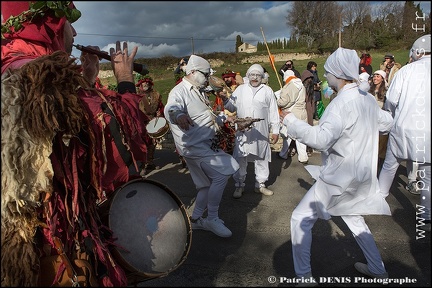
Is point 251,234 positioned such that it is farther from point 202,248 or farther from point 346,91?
point 346,91

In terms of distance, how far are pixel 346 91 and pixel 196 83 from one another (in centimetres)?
173

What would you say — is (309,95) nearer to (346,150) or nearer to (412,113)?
(412,113)

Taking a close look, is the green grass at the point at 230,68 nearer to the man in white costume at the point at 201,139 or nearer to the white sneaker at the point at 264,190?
the white sneaker at the point at 264,190

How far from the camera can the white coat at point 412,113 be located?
3.66 metres

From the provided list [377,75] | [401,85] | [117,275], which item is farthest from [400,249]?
[377,75]

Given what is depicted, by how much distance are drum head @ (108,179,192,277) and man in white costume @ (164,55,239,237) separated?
5.63 ft

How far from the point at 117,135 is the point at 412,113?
333cm

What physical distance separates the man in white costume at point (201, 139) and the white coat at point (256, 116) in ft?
4.81

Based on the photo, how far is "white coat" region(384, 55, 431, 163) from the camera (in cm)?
366

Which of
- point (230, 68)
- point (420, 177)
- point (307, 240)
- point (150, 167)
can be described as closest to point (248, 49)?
point (230, 68)

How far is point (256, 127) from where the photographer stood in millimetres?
5441

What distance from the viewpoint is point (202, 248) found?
12.2 feet

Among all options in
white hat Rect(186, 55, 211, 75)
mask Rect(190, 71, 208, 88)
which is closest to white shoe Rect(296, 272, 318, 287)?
mask Rect(190, 71, 208, 88)

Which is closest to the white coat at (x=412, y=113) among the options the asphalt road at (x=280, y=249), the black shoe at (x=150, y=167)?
the asphalt road at (x=280, y=249)
